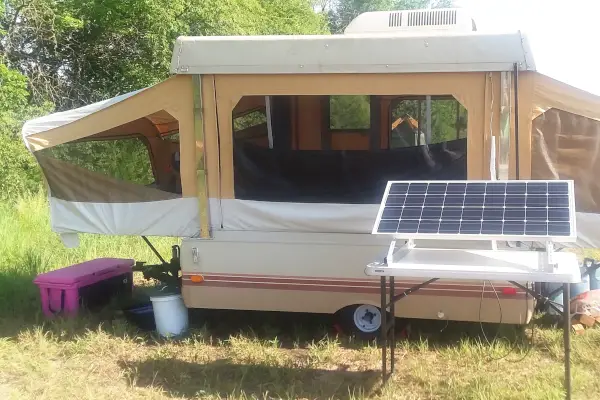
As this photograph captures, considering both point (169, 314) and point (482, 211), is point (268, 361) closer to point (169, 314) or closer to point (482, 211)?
point (169, 314)

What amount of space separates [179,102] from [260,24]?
9.79 m

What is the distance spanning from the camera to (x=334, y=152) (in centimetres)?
579

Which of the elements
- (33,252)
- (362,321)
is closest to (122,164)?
(33,252)

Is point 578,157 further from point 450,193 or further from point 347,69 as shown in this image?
point 347,69

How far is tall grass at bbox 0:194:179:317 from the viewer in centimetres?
680

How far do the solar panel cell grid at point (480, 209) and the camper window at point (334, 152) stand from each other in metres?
0.90

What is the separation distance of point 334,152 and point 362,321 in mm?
1490

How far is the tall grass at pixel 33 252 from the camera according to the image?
22.3ft

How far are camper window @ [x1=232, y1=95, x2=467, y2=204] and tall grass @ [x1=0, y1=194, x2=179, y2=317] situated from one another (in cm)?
282

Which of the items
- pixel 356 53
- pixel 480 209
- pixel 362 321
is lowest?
pixel 362 321

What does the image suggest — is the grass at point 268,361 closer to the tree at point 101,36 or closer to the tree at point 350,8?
the tree at point 101,36

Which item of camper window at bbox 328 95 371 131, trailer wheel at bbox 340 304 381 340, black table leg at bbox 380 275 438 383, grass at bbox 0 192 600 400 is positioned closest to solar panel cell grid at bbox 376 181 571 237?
black table leg at bbox 380 275 438 383

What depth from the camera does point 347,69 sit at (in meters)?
4.99

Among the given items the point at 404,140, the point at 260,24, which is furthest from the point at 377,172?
the point at 260,24
